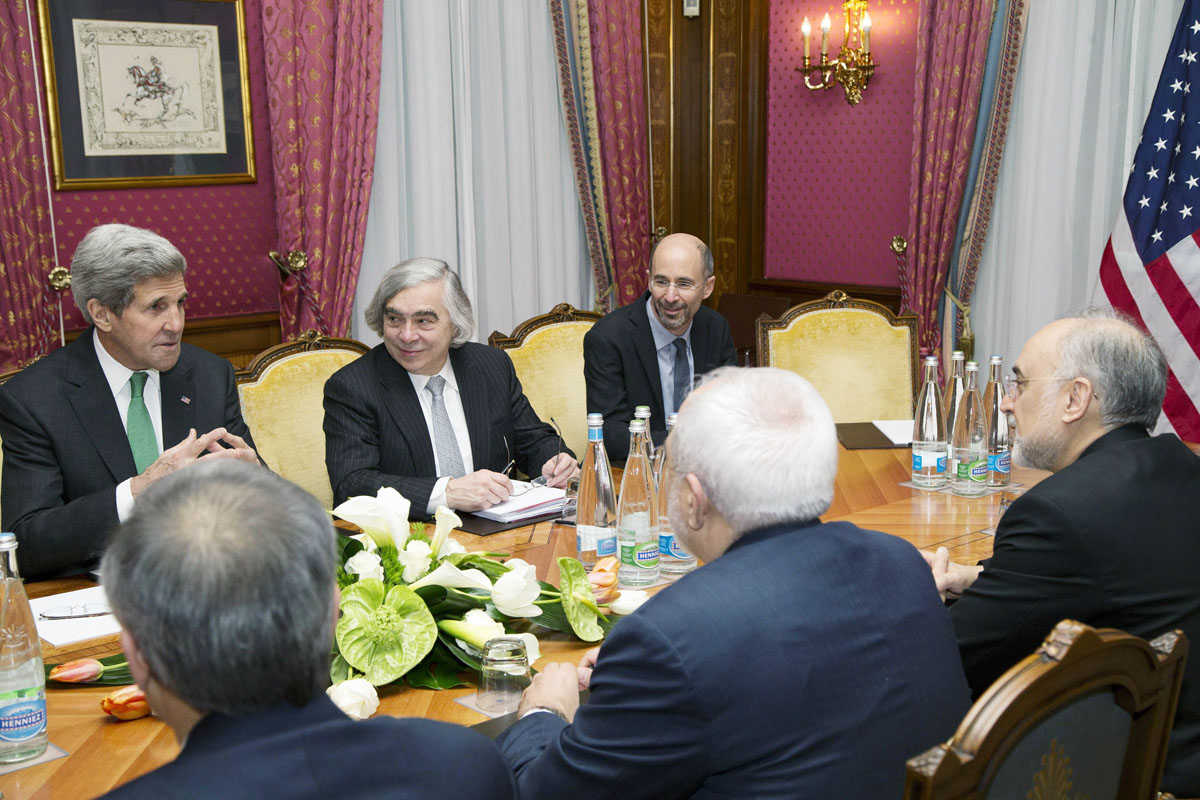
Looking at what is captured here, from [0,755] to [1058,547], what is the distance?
5.32ft

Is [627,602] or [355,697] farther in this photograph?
[627,602]

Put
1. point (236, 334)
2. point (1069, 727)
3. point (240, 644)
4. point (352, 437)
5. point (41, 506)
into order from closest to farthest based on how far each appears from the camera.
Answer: point (240, 644)
point (1069, 727)
point (41, 506)
point (352, 437)
point (236, 334)

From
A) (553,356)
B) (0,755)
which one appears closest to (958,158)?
(553,356)

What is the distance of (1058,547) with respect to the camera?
179 cm

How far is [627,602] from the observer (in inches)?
83.7

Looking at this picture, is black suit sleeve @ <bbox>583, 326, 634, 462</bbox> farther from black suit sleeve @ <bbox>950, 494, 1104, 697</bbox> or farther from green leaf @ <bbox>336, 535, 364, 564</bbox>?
black suit sleeve @ <bbox>950, 494, 1104, 697</bbox>

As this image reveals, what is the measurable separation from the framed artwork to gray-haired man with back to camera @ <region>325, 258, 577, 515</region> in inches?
64.7

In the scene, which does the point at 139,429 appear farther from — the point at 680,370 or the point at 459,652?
the point at 680,370

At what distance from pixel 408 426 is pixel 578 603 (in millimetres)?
1316

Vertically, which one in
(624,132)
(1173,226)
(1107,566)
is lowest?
(1107,566)

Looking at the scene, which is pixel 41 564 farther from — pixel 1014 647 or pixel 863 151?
pixel 863 151

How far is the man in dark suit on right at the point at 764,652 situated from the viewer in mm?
1283

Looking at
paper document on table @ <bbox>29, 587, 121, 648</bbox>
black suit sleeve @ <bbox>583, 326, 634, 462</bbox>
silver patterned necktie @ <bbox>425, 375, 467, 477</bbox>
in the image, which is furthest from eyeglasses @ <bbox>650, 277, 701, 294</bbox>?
paper document on table @ <bbox>29, 587, 121, 648</bbox>

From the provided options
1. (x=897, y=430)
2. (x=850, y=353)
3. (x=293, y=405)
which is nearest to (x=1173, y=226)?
(x=850, y=353)
